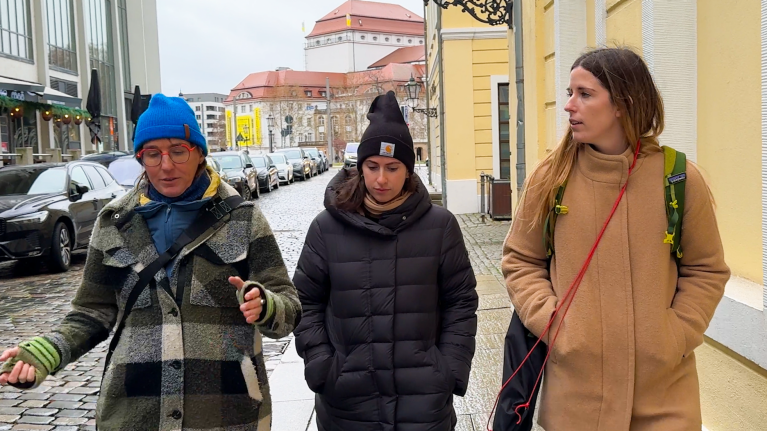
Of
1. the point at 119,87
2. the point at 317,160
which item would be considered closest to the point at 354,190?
the point at 119,87

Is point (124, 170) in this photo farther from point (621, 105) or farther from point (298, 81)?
point (298, 81)

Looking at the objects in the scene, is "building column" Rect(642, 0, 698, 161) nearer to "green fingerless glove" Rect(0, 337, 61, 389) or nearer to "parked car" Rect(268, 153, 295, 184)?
"green fingerless glove" Rect(0, 337, 61, 389)

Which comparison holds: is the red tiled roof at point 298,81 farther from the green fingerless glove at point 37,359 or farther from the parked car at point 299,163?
the green fingerless glove at point 37,359

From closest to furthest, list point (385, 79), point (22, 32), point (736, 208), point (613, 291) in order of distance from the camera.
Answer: point (613, 291) < point (736, 208) < point (22, 32) < point (385, 79)

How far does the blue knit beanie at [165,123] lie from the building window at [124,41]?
43281 millimetres

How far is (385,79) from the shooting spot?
328 feet

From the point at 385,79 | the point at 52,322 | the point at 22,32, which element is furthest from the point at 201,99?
the point at 52,322

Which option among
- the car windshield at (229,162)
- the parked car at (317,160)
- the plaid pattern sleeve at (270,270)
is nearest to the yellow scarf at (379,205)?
the plaid pattern sleeve at (270,270)

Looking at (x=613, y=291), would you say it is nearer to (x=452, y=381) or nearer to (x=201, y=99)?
(x=452, y=381)

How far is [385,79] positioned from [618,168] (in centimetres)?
9918

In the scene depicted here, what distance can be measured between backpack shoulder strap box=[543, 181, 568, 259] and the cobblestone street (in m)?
3.70

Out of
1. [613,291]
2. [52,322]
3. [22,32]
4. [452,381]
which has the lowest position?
[52,322]

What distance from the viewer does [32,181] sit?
11.9 meters

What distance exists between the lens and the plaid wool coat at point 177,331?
8.02ft
